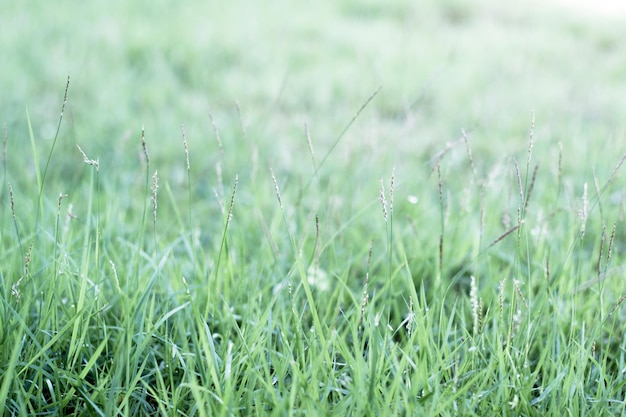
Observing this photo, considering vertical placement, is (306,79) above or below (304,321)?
above

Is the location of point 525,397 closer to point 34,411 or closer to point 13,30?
point 34,411

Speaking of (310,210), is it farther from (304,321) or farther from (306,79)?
(306,79)

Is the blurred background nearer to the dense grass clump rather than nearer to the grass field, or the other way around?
the grass field

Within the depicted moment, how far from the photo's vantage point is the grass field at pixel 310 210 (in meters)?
1.22

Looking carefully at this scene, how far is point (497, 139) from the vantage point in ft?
11.3

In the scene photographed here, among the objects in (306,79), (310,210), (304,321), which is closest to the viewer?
(304,321)

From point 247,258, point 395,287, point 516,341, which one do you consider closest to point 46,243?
point 247,258

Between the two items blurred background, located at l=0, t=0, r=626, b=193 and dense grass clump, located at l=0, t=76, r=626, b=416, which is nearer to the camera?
dense grass clump, located at l=0, t=76, r=626, b=416

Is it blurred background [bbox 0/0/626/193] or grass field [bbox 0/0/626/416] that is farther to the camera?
blurred background [bbox 0/0/626/193]

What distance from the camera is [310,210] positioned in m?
2.49

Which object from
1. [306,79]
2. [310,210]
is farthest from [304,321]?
[306,79]

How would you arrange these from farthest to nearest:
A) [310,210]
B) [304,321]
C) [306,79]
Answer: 1. [306,79]
2. [310,210]
3. [304,321]

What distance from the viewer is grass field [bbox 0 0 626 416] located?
48.1 inches

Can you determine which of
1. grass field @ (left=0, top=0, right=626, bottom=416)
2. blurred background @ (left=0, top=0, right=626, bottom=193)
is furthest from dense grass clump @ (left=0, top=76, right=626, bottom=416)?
blurred background @ (left=0, top=0, right=626, bottom=193)
